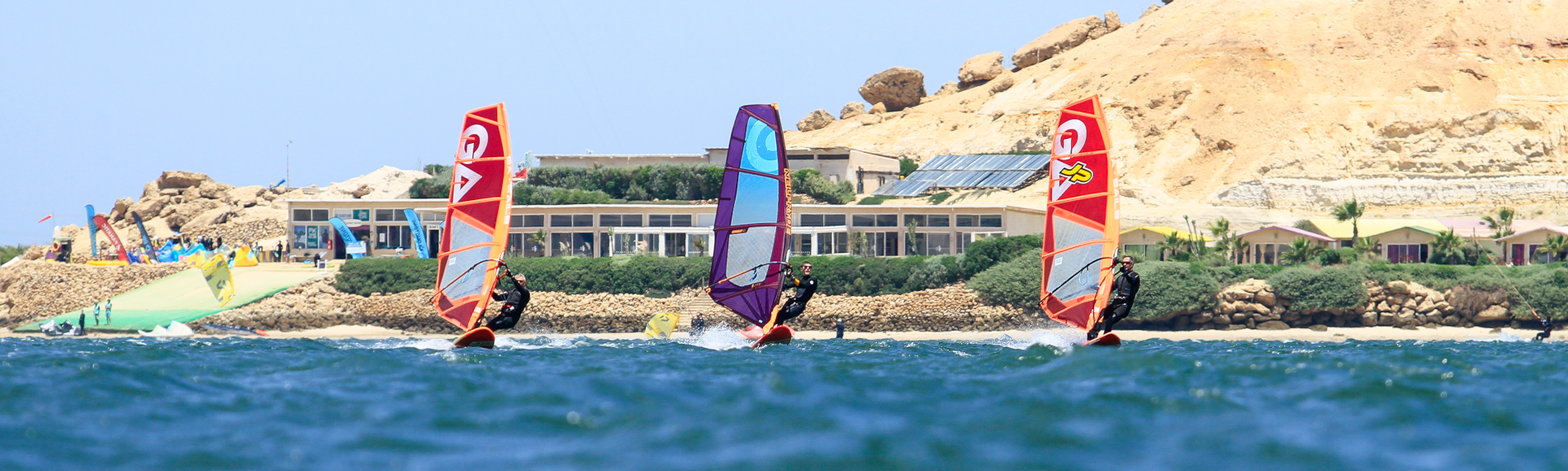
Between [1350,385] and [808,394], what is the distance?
6402 millimetres

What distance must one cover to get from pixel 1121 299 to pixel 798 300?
5.69 meters

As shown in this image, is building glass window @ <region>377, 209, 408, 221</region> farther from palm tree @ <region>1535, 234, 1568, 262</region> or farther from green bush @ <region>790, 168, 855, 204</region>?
palm tree @ <region>1535, 234, 1568, 262</region>

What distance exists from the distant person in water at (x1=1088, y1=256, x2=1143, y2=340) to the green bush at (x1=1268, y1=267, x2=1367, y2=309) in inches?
951

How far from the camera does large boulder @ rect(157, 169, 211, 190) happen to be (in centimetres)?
9012

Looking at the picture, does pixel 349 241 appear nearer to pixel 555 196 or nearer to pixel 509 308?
pixel 555 196


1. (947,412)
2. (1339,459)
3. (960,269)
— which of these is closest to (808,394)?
(947,412)

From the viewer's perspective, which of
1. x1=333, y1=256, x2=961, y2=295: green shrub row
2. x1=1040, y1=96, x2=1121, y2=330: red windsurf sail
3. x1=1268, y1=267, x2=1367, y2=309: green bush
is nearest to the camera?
x1=1040, y1=96, x2=1121, y2=330: red windsurf sail

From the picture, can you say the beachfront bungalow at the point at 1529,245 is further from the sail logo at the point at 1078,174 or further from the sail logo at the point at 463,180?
the sail logo at the point at 463,180

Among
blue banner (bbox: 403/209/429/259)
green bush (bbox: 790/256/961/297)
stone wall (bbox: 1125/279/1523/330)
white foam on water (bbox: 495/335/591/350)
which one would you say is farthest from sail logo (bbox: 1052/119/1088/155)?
blue banner (bbox: 403/209/429/259)

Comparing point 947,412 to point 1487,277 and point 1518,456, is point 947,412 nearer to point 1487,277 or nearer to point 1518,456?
point 1518,456

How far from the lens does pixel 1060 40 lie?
11844 centimetres

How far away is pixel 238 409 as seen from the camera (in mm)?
13344

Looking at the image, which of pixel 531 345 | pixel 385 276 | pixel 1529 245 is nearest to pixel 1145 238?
pixel 1529 245

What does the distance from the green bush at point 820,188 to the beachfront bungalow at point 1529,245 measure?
109ft
